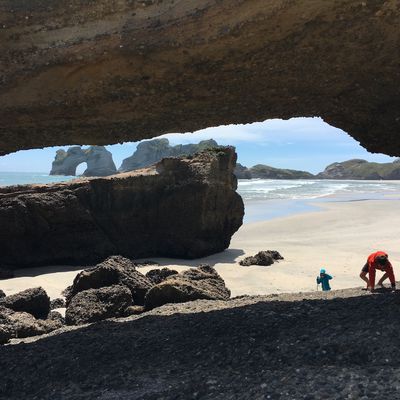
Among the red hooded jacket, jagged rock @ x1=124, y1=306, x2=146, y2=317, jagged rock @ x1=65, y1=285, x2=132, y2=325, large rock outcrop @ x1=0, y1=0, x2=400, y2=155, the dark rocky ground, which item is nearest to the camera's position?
the dark rocky ground

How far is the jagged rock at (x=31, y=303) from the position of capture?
32.1ft

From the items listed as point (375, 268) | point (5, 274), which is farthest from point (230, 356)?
point (5, 274)

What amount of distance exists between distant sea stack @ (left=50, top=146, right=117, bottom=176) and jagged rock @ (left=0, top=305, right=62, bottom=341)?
13479cm

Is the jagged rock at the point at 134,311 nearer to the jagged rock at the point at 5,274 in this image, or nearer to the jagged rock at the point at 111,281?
the jagged rock at the point at 111,281

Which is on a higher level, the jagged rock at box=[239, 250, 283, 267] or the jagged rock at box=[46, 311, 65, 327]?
the jagged rock at box=[46, 311, 65, 327]

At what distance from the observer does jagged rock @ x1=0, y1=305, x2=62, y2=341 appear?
26.1ft

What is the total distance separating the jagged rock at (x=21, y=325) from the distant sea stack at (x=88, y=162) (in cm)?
13479

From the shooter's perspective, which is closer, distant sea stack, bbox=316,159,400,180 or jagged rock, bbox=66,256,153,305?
jagged rock, bbox=66,256,153,305

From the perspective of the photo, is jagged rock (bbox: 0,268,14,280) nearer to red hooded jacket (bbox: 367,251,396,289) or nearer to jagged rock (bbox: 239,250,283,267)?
jagged rock (bbox: 239,250,283,267)

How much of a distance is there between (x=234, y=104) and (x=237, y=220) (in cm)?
1293

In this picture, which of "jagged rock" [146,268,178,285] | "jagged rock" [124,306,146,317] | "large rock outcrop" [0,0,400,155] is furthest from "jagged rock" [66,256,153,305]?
"large rock outcrop" [0,0,400,155]

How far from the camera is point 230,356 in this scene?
5449 millimetres

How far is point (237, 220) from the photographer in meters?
20.0

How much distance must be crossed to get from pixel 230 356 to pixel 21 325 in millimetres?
4455
